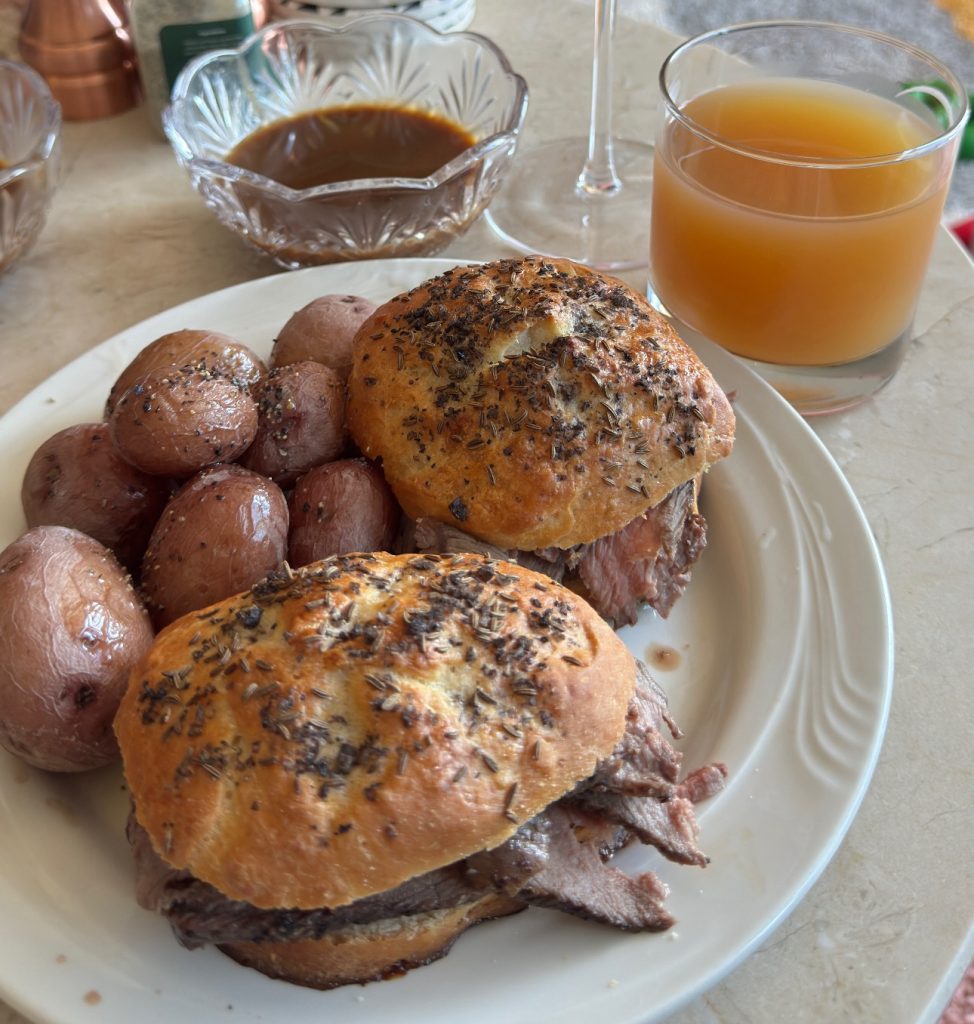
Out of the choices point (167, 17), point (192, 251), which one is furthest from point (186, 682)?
point (167, 17)

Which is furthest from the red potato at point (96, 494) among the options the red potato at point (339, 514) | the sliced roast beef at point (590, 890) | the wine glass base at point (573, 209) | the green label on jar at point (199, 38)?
the green label on jar at point (199, 38)

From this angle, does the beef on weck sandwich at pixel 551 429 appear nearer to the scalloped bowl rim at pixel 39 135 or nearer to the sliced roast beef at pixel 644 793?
the sliced roast beef at pixel 644 793

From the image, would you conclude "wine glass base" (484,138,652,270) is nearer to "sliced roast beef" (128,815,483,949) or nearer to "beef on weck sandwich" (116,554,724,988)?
"beef on weck sandwich" (116,554,724,988)

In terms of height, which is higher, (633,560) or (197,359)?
(197,359)

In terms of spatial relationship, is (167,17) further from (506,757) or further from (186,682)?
(506,757)

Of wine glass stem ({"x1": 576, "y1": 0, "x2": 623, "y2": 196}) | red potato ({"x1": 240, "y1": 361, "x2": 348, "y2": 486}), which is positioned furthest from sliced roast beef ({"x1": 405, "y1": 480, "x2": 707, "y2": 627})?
wine glass stem ({"x1": 576, "y1": 0, "x2": 623, "y2": 196})

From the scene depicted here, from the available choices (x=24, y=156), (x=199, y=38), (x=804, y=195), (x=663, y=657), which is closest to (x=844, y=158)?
(x=804, y=195)

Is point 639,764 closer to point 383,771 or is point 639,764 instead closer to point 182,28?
point 383,771
